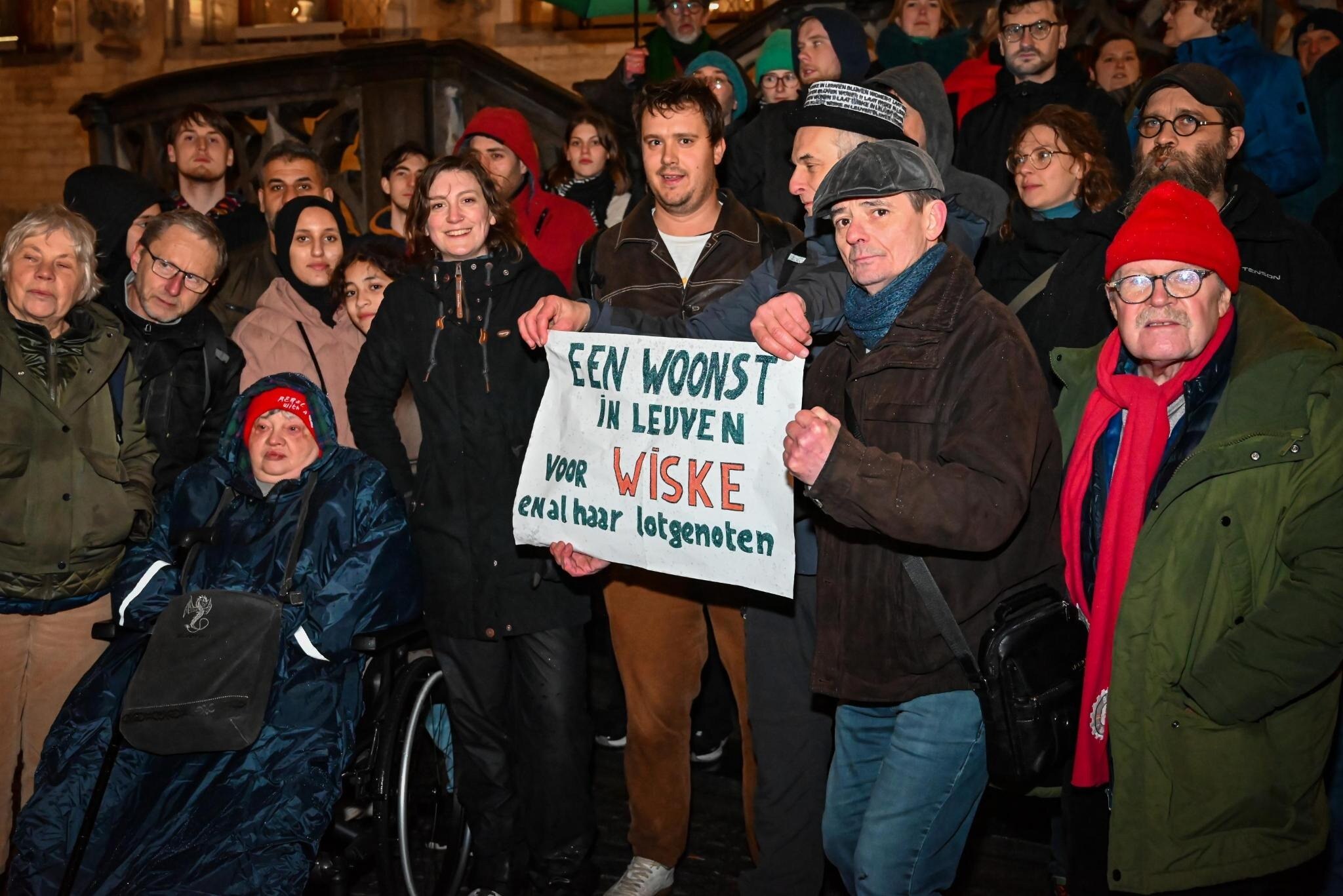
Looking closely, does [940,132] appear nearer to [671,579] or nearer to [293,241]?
[671,579]

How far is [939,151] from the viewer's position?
12.1 feet

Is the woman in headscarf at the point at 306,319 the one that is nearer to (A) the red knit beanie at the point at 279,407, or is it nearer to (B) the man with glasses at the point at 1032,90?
(A) the red knit beanie at the point at 279,407

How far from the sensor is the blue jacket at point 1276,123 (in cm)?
452

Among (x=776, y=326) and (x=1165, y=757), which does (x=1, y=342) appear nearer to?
(x=776, y=326)

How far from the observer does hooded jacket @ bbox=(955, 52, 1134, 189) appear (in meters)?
4.91

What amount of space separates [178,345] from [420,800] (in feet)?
6.23

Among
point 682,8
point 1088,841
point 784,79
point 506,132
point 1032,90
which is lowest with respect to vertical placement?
point 1088,841

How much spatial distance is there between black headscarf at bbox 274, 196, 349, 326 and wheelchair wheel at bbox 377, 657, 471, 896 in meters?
1.67

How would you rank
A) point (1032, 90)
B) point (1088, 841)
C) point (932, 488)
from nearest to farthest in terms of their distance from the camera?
point (932, 488)
point (1088, 841)
point (1032, 90)

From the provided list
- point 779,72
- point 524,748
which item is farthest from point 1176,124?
point 524,748

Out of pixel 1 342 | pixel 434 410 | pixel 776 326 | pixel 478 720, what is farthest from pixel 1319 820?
pixel 1 342

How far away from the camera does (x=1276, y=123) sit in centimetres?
460

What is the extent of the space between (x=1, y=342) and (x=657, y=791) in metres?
2.70

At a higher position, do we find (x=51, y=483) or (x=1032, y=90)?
(x=1032, y=90)
